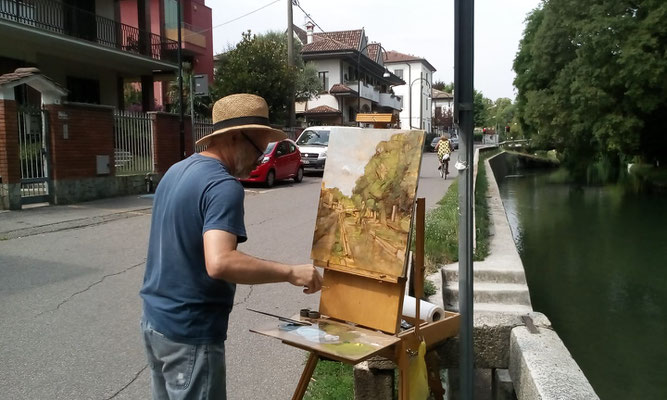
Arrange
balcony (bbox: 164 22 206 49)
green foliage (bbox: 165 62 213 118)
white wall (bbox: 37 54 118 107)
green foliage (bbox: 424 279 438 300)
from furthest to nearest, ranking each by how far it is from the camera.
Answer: balcony (bbox: 164 22 206 49)
green foliage (bbox: 165 62 213 118)
white wall (bbox: 37 54 118 107)
green foliage (bbox: 424 279 438 300)

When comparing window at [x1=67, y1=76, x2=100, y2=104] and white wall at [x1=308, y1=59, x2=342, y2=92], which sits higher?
white wall at [x1=308, y1=59, x2=342, y2=92]

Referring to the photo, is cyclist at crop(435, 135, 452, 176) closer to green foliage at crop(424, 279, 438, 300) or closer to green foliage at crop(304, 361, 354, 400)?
green foliage at crop(424, 279, 438, 300)

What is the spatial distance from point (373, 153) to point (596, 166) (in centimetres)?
5846

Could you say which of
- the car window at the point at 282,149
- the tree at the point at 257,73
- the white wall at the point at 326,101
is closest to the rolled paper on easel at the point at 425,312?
the car window at the point at 282,149

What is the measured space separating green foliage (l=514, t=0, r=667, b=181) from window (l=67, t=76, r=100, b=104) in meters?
21.6

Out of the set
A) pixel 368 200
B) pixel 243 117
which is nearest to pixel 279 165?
pixel 368 200

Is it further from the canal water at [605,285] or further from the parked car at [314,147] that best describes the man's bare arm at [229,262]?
the parked car at [314,147]

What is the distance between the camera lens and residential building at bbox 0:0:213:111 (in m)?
18.1

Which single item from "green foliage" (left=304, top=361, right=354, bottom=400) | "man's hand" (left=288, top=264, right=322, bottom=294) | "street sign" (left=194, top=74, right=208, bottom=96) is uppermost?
"street sign" (left=194, top=74, right=208, bottom=96)

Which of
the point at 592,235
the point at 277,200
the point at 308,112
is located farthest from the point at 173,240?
the point at 308,112

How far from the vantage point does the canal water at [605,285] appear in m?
8.06

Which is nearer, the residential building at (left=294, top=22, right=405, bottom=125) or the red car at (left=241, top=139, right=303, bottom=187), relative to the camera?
the red car at (left=241, top=139, right=303, bottom=187)

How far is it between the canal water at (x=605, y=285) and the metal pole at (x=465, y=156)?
16.3 ft

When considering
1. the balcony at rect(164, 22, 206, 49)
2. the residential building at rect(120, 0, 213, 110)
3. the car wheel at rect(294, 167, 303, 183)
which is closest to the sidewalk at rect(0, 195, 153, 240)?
the car wheel at rect(294, 167, 303, 183)
